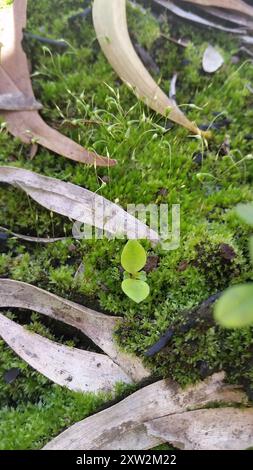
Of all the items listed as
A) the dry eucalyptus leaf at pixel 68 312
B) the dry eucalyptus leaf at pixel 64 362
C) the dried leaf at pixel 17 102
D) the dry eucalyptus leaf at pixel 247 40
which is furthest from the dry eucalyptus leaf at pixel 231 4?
the dry eucalyptus leaf at pixel 64 362

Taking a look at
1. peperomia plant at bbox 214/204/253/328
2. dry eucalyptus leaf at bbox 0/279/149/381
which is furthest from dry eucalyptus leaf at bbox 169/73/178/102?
peperomia plant at bbox 214/204/253/328

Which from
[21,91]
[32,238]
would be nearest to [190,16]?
[21,91]

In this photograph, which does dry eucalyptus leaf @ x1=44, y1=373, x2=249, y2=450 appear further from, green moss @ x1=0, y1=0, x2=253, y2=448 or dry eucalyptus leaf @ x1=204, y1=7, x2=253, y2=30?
dry eucalyptus leaf @ x1=204, y1=7, x2=253, y2=30

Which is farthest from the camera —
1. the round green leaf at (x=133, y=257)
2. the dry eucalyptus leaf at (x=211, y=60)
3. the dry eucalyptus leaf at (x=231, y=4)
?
the dry eucalyptus leaf at (x=231, y=4)

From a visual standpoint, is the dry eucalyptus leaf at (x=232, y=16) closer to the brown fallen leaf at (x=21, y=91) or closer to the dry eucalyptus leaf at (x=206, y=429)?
the brown fallen leaf at (x=21, y=91)

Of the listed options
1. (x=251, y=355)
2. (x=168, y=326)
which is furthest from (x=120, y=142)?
(x=251, y=355)

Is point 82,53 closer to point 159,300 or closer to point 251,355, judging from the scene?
point 159,300
